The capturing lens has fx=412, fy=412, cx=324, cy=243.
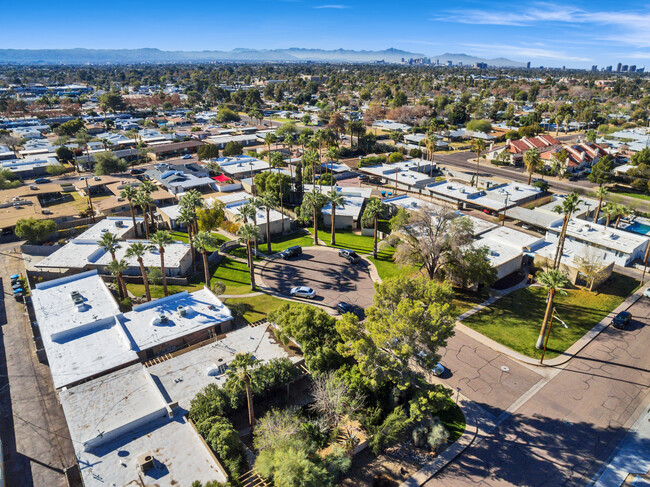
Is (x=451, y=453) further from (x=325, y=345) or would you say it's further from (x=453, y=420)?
(x=325, y=345)

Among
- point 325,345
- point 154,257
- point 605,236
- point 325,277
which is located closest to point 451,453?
point 325,345

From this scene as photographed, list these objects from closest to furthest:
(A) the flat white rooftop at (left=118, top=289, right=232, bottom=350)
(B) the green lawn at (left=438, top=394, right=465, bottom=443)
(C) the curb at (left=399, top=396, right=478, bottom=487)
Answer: (C) the curb at (left=399, top=396, right=478, bottom=487), (B) the green lawn at (left=438, top=394, right=465, bottom=443), (A) the flat white rooftop at (left=118, top=289, right=232, bottom=350)

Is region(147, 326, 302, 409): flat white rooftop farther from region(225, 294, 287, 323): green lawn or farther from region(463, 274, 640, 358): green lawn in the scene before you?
region(463, 274, 640, 358): green lawn

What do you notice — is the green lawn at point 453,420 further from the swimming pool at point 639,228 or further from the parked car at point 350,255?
the swimming pool at point 639,228

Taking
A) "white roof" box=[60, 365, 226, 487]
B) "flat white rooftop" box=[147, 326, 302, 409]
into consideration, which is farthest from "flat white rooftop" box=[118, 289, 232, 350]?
"white roof" box=[60, 365, 226, 487]

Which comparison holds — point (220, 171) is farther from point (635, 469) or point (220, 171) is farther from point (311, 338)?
point (635, 469)

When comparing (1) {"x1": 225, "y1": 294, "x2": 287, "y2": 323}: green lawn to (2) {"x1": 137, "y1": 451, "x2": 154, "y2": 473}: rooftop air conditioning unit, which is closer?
(2) {"x1": 137, "y1": 451, "x2": 154, "y2": 473}: rooftop air conditioning unit

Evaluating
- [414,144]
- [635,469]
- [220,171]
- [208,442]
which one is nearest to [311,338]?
[208,442]
